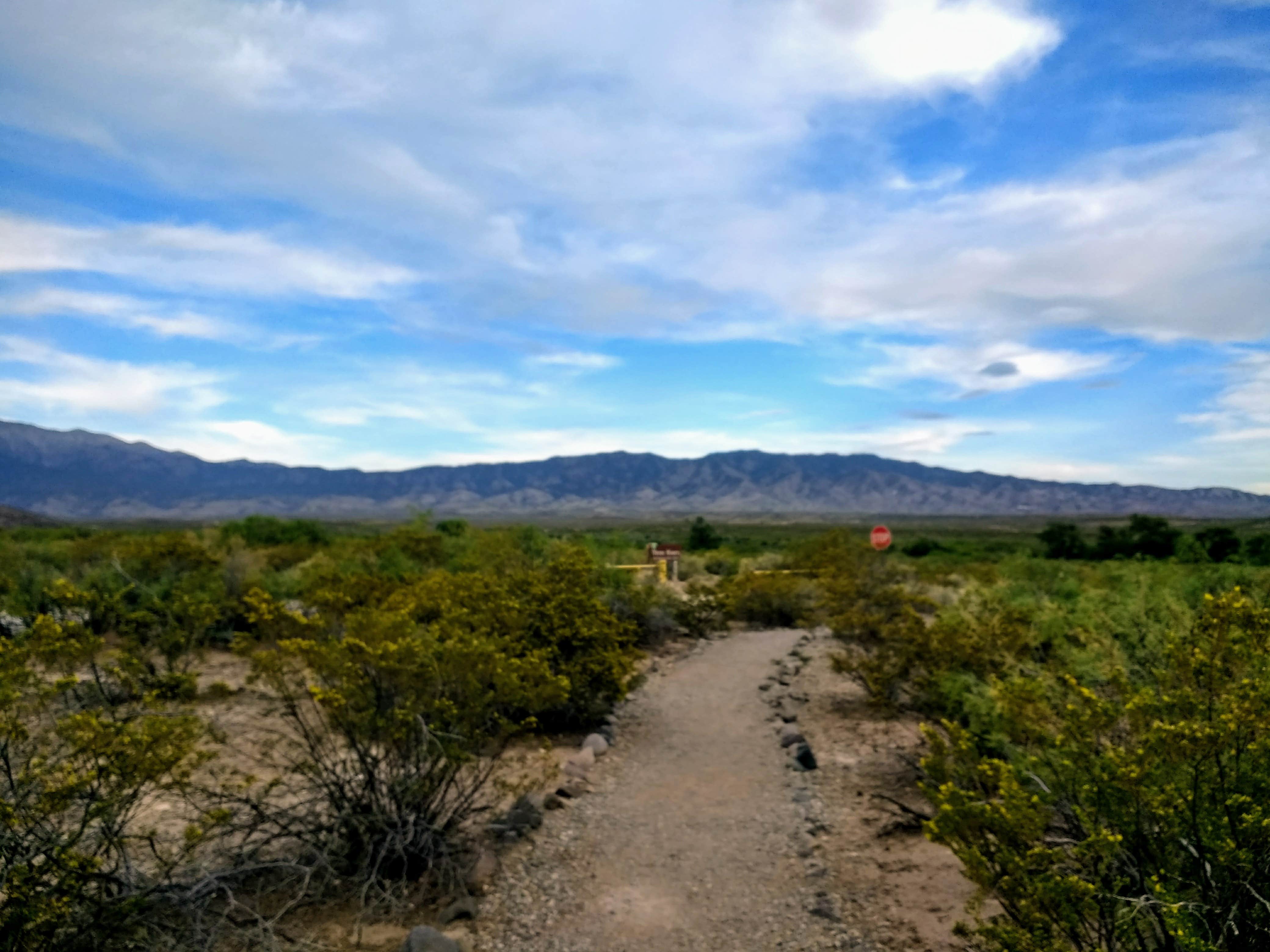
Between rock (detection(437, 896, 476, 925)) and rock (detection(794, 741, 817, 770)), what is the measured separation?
4.77m

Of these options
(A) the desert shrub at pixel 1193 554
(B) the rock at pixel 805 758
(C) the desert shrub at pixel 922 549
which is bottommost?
(B) the rock at pixel 805 758

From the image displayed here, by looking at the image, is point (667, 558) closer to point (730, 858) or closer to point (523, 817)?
point (523, 817)

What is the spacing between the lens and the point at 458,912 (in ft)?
19.6

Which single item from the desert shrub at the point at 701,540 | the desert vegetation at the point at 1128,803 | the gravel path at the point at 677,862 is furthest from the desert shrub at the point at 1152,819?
the desert shrub at the point at 701,540

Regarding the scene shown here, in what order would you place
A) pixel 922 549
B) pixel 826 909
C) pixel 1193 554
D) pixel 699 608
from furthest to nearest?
pixel 922 549 → pixel 699 608 → pixel 1193 554 → pixel 826 909

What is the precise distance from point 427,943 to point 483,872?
1304 millimetres

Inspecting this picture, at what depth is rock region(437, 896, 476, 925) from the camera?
593 cm

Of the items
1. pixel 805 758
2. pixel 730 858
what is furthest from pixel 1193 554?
pixel 730 858

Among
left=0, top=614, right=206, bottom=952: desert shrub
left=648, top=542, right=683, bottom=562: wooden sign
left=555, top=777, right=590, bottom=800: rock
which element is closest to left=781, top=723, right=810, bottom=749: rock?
left=555, top=777, right=590, bottom=800: rock

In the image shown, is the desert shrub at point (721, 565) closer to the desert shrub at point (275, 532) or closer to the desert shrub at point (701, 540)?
the desert shrub at point (275, 532)

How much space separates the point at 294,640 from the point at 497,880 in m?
2.53

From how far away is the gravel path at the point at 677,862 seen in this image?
5945mm

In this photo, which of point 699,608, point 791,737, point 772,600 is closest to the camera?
point 791,737

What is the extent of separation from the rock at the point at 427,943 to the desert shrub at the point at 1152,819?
3082 mm
